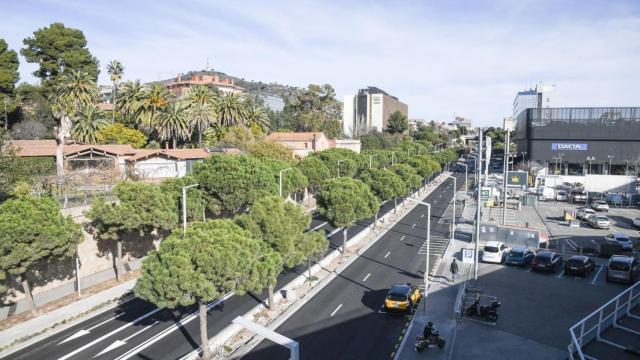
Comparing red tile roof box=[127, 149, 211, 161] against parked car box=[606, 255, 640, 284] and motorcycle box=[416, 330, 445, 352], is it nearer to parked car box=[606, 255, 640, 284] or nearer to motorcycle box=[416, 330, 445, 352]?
motorcycle box=[416, 330, 445, 352]

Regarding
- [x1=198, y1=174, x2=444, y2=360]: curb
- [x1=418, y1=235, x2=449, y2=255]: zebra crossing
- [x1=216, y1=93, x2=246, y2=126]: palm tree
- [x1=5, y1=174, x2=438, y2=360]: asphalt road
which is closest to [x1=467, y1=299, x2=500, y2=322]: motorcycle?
[x1=198, y1=174, x2=444, y2=360]: curb

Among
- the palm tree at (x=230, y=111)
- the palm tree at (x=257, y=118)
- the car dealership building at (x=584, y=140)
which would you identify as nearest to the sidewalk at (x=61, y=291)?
the palm tree at (x=230, y=111)

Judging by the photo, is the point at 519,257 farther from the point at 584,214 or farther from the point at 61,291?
the point at 61,291

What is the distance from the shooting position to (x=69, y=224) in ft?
88.2

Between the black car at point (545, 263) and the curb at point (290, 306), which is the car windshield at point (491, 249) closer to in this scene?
the black car at point (545, 263)

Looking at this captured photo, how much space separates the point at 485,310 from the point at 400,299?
4794 mm

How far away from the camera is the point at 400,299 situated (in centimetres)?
2648

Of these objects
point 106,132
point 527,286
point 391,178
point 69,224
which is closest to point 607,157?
point 391,178

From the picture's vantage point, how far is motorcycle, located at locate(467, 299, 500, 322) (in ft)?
82.5

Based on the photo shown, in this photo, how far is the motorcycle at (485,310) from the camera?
82.5ft

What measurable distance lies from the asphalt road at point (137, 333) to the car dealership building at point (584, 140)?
9244cm

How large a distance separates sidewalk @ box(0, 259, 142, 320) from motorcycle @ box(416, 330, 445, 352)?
925 inches

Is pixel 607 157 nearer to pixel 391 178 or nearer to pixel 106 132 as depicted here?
pixel 391 178

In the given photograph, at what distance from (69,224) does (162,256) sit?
1057 centimetres
